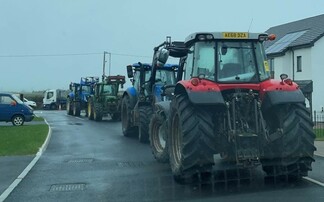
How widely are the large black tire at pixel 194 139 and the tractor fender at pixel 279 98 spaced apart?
3.33ft

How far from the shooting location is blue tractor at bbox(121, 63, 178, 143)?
1709cm

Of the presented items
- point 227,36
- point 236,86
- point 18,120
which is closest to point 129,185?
point 236,86

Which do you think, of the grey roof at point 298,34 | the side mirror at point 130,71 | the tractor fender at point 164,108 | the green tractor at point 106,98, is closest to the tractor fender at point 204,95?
the tractor fender at point 164,108

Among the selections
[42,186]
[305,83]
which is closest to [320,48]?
[305,83]

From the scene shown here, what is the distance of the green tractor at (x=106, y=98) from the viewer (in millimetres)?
31641

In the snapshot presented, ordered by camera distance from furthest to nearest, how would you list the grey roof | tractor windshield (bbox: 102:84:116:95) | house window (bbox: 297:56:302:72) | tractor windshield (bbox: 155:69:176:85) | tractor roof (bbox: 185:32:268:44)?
1. house window (bbox: 297:56:302:72)
2. the grey roof
3. tractor windshield (bbox: 102:84:116:95)
4. tractor windshield (bbox: 155:69:176:85)
5. tractor roof (bbox: 185:32:268:44)

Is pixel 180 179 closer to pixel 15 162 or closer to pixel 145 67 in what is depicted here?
pixel 15 162

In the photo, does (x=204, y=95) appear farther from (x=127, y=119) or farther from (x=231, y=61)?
(x=127, y=119)

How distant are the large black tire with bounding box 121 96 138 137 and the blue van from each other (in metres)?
9.73

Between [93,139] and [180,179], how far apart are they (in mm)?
10253

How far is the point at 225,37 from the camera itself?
961cm

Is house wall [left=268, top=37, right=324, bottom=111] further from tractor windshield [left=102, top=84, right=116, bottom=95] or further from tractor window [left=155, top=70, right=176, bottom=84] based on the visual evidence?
tractor window [left=155, top=70, right=176, bottom=84]

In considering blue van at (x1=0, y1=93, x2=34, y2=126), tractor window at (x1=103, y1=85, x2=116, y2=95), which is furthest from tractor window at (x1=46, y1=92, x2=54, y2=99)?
blue van at (x1=0, y1=93, x2=34, y2=126)

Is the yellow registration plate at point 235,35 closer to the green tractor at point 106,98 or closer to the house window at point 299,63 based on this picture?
the green tractor at point 106,98
